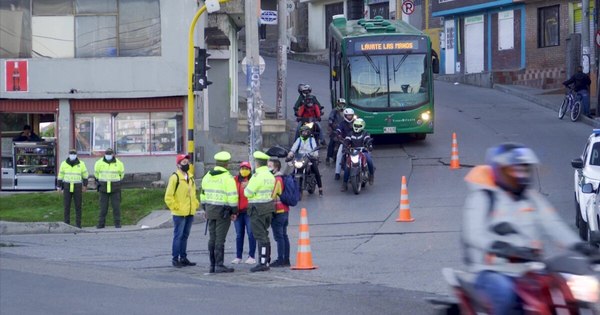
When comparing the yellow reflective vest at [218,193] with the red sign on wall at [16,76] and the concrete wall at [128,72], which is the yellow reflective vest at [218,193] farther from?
the red sign on wall at [16,76]

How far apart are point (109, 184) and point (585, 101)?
18.2 metres

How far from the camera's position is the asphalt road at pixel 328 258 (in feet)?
40.1

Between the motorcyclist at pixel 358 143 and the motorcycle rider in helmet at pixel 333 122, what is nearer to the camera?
the motorcyclist at pixel 358 143

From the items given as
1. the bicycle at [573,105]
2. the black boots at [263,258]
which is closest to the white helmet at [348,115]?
the black boots at [263,258]

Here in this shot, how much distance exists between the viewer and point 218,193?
1541 centimetres

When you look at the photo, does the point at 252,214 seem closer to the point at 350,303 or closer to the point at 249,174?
the point at 249,174

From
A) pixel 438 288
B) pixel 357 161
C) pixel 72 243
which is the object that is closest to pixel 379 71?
pixel 357 161

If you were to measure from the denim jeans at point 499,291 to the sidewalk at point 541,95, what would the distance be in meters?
28.0

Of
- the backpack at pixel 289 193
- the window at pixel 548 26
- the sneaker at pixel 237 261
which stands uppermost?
the window at pixel 548 26

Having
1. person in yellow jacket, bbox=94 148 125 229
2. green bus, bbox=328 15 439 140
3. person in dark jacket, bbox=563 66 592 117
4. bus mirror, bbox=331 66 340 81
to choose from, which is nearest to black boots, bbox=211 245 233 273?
person in yellow jacket, bbox=94 148 125 229

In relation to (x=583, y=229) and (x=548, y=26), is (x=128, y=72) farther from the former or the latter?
(x=548, y=26)

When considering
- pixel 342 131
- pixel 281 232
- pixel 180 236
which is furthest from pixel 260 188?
pixel 342 131

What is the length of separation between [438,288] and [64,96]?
1763 centimetres

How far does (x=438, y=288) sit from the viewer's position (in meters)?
13.0
